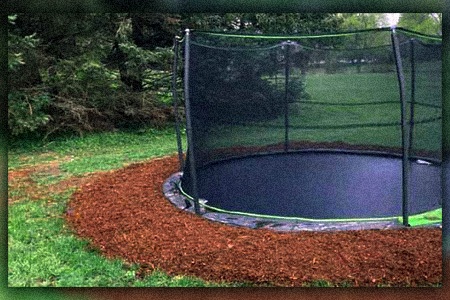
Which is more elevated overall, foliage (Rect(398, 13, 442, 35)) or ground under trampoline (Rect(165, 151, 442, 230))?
foliage (Rect(398, 13, 442, 35))

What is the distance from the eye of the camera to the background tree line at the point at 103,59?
12.1ft

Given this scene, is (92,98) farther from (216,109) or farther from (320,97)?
(320,97)

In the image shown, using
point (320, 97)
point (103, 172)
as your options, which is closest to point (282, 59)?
point (320, 97)

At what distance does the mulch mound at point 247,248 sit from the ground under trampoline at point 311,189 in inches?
8.1

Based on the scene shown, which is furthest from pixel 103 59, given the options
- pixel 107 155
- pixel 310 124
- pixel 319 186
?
pixel 319 186

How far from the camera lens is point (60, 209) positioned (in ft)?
13.1

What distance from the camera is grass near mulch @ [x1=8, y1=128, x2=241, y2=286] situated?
3.51 meters

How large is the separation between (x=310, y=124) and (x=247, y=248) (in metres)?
1.57

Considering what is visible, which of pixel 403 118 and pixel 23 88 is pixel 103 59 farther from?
pixel 403 118

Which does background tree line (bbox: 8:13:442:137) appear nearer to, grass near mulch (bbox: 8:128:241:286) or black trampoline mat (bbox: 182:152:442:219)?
grass near mulch (bbox: 8:128:241:286)

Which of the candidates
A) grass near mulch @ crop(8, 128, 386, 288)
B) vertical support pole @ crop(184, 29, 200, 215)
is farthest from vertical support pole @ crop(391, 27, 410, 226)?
vertical support pole @ crop(184, 29, 200, 215)

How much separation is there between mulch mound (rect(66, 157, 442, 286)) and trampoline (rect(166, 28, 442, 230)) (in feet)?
0.87

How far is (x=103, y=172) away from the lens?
4105 mm

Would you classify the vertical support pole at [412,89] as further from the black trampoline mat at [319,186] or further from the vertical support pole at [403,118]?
the vertical support pole at [403,118]
